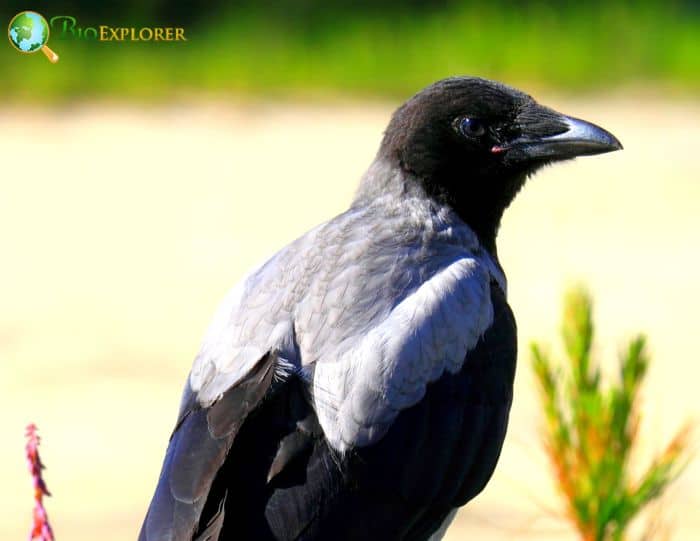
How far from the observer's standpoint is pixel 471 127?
158 inches

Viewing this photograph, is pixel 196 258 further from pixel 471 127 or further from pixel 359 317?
pixel 359 317

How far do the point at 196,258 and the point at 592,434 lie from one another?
573 centimetres

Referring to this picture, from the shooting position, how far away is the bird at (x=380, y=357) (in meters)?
3.35

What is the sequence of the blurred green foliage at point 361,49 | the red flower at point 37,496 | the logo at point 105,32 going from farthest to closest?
the blurred green foliage at point 361,49 < the logo at point 105,32 < the red flower at point 37,496

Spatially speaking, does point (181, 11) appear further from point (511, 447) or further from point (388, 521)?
point (388, 521)

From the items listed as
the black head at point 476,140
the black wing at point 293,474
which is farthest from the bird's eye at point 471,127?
the black wing at point 293,474

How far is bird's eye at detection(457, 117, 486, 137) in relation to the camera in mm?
3996

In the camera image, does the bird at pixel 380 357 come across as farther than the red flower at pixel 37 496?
Yes

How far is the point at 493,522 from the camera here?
6.07 metres

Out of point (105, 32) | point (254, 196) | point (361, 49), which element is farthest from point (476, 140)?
point (361, 49)

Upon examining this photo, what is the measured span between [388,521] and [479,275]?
2.36 ft

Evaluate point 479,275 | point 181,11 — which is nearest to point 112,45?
point 181,11

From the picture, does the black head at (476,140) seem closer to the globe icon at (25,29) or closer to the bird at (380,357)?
the bird at (380,357)

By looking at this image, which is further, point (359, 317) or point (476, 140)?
point (476, 140)
